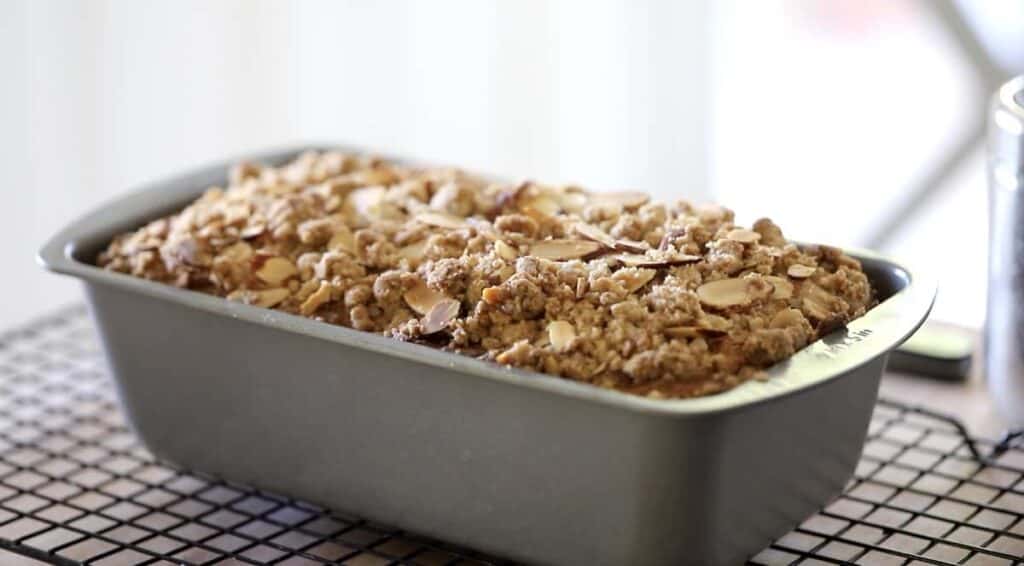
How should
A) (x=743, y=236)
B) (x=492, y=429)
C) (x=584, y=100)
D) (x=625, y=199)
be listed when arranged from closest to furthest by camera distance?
(x=492, y=429) → (x=743, y=236) → (x=625, y=199) → (x=584, y=100)

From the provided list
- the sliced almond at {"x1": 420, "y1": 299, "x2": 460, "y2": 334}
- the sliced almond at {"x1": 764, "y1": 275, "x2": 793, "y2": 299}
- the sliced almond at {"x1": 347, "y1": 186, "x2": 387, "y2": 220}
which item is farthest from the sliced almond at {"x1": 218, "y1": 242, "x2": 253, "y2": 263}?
the sliced almond at {"x1": 764, "y1": 275, "x2": 793, "y2": 299}

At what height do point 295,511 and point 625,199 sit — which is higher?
point 625,199

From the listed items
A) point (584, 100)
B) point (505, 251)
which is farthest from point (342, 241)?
point (584, 100)

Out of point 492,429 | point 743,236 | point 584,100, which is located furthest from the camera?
point 584,100

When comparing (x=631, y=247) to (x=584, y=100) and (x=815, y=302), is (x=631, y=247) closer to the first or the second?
(x=815, y=302)

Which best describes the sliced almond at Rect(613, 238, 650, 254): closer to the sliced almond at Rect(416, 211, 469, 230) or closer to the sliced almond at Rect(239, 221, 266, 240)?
the sliced almond at Rect(416, 211, 469, 230)

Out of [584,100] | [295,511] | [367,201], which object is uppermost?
[367,201]

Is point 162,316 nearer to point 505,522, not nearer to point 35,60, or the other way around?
point 505,522
